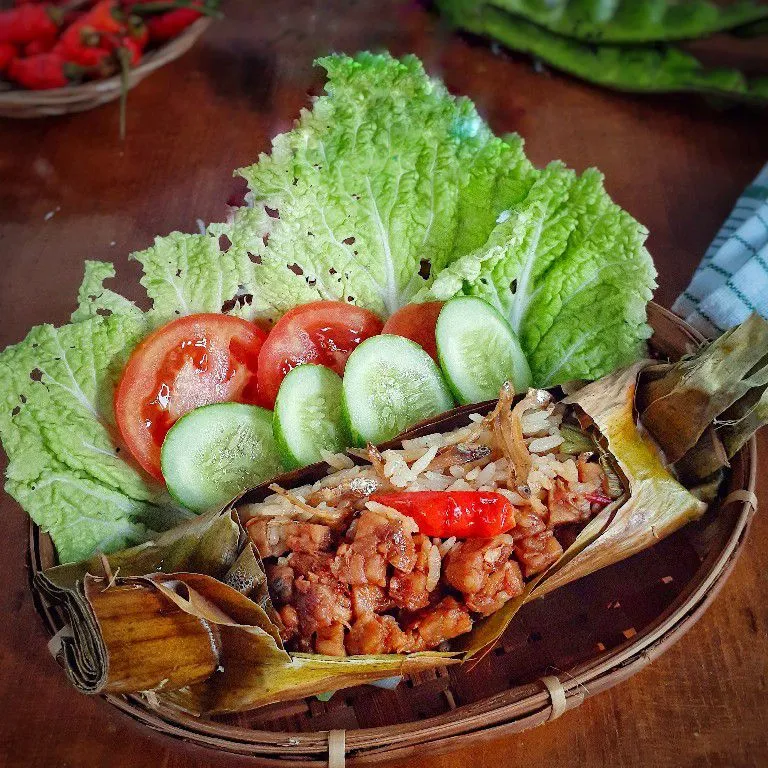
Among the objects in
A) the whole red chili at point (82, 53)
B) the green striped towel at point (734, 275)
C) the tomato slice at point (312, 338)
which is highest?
the green striped towel at point (734, 275)

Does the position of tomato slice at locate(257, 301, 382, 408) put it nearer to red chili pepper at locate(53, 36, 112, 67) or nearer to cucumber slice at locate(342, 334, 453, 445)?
cucumber slice at locate(342, 334, 453, 445)

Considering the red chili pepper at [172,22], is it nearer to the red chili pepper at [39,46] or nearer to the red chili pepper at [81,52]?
the red chili pepper at [81,52]

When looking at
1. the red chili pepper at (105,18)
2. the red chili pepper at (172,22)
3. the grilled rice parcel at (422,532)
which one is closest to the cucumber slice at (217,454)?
the grilled rice parcel at (422,532)

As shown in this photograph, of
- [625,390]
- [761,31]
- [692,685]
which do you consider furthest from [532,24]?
[692,685]

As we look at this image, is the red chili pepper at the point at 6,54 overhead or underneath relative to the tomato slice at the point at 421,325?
underneath

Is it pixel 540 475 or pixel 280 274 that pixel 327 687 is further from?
pixel 280 274

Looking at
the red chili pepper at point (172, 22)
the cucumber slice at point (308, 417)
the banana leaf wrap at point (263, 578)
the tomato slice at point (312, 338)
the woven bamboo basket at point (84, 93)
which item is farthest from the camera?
the red chili pepper at point (172, 22)

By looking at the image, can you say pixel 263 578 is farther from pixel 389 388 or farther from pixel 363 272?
pixel 363 272
